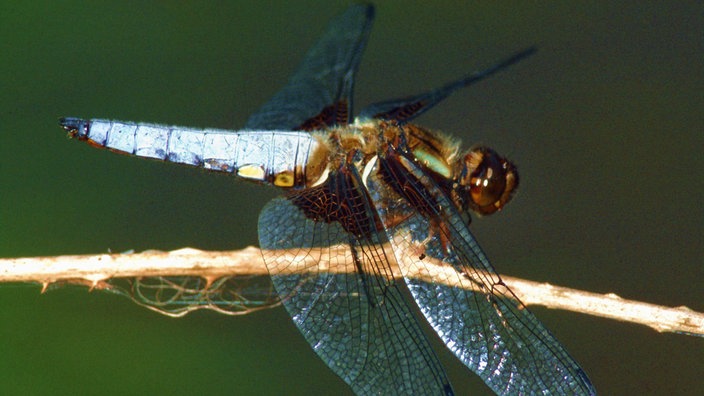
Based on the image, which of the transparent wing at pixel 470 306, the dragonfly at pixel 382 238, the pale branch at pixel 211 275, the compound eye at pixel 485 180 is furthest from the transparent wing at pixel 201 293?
the compound eye at pixel 485 180

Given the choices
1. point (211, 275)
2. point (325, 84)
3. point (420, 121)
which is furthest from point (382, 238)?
point (420, 121)

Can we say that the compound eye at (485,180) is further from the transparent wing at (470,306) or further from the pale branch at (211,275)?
the pale branch at (211,275)

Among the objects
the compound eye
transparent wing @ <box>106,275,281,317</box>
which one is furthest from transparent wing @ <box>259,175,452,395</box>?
the compound eye

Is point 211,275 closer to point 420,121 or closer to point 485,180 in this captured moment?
point 485,180

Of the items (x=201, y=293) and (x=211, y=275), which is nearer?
(x=211, y=275)

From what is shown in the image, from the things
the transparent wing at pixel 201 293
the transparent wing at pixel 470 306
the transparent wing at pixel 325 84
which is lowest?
the transparent wing at pixel 470 306

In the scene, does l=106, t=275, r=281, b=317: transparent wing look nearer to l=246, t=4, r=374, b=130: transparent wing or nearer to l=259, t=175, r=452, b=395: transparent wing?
l=259, t=175, r=452, b=395: transparent wing
